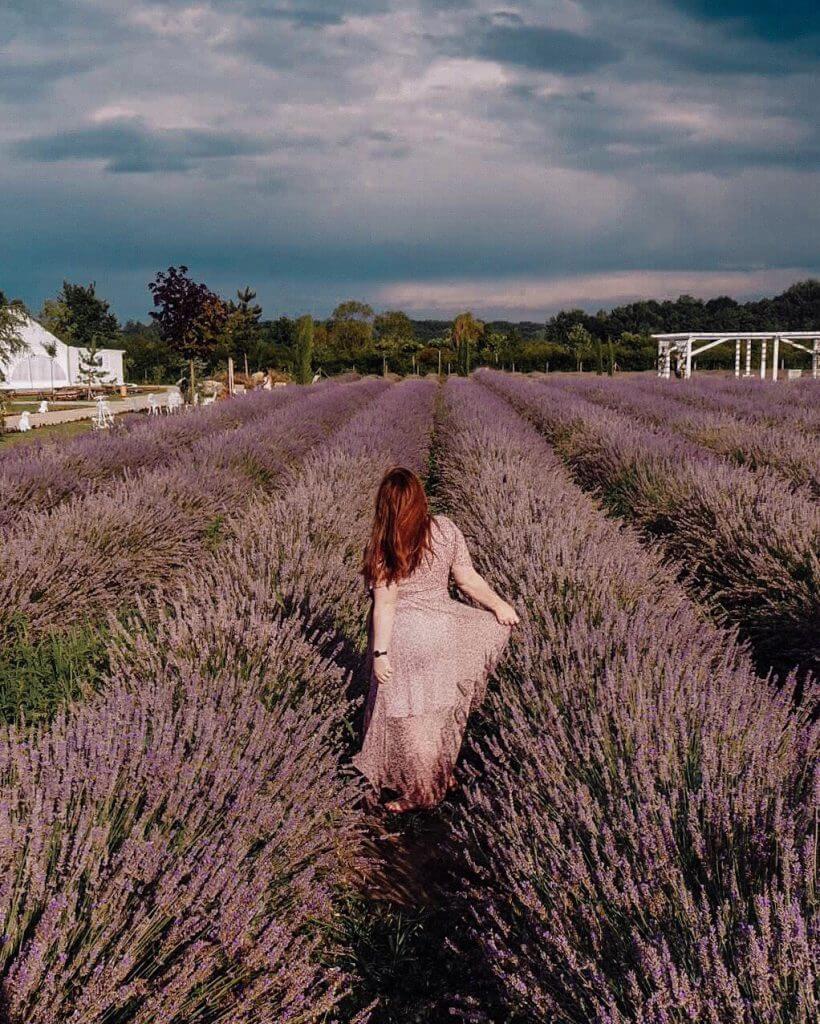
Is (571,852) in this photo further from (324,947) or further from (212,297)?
(212,297)

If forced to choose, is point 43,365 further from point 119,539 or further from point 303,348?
point 119,539

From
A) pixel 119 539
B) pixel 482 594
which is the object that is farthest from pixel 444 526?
pixel 119 539

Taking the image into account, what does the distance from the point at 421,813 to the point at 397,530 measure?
105 cm

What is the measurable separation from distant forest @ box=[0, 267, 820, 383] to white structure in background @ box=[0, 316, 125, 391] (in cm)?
273

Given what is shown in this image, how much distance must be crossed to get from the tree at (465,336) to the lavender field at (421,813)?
42.2m

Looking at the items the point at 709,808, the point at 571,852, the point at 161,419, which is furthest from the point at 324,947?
the point at 161,419

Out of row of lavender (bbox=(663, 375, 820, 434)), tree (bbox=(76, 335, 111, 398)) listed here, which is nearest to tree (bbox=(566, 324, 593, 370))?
tree (bbox=(76, 335, 111, 398))

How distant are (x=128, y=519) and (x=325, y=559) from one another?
5.96 ft

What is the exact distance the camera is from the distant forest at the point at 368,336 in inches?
843

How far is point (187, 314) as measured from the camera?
68.6 ft

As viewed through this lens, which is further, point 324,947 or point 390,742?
point 390,742

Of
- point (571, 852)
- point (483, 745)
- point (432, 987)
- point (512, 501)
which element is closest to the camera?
point (571, 852)

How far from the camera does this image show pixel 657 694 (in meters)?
2.48

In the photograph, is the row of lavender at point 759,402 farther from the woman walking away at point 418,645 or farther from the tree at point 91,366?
the tree at point 91,366
